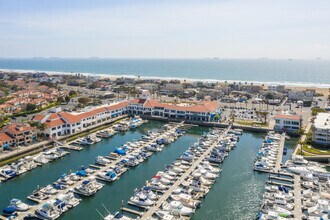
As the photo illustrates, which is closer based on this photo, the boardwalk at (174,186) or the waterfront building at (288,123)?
the boardwalk at (174,186)

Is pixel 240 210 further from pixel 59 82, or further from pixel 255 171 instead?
pixel 59 82

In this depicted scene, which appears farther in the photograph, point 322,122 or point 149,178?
point 322,122

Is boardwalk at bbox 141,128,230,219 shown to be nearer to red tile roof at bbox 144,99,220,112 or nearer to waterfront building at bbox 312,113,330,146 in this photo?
waterfront building at bbox 312,113,330,146

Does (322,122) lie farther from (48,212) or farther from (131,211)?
(48,212)

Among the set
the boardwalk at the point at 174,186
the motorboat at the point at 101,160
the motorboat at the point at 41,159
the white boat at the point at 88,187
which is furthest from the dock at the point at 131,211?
the motorboat at the point at 41,159

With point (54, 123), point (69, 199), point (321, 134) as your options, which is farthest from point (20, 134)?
point (321, 134)

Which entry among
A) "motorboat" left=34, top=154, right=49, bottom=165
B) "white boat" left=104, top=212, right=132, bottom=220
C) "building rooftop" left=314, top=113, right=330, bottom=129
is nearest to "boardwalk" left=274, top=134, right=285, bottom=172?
"building rooftop" left=314, top=113, right=330, bottom=129

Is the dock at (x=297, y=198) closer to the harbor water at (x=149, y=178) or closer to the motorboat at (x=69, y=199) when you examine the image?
the harbor water at (x=149, y=178)
